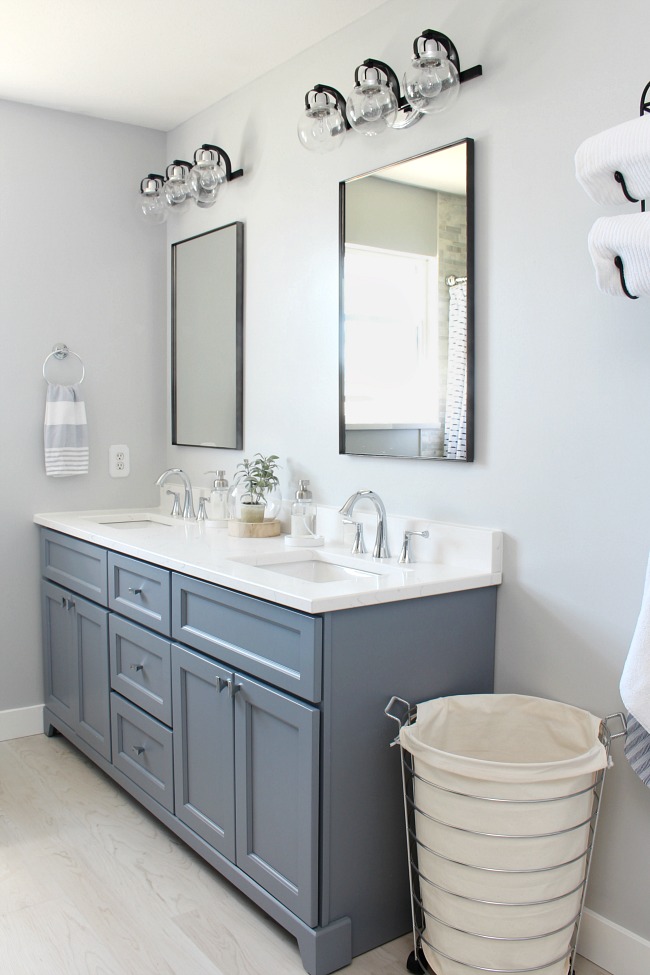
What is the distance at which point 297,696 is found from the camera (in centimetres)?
187

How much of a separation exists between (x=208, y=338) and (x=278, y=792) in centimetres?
181

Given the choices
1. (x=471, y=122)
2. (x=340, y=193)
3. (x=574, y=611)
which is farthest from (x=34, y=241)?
(x=574, y=611)

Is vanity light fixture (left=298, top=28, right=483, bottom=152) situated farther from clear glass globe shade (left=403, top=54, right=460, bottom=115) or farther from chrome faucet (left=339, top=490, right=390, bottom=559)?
chrome faucet (left=339, top=490, right=390, bottom=559)

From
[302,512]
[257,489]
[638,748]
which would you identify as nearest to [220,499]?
[257,489]

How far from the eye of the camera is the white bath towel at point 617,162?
146cm

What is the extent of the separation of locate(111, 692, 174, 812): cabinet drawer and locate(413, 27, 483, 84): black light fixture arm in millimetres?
1876

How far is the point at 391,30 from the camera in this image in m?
2.32

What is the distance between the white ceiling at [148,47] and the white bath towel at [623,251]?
122cm

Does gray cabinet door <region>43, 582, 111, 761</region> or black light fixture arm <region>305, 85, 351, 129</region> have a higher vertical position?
black light fixture arm <region>305, 85, 351, 129</region>

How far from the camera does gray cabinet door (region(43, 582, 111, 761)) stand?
2.76 meters

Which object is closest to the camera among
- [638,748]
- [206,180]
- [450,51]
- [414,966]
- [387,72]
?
[638,748]

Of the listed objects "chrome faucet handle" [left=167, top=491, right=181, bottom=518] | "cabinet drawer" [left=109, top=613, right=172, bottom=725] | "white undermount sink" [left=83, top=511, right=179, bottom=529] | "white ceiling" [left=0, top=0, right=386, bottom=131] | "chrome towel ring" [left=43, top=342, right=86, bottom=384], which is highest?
A: "white ceiling" [left=0, top=0, right=386, bottom=131]

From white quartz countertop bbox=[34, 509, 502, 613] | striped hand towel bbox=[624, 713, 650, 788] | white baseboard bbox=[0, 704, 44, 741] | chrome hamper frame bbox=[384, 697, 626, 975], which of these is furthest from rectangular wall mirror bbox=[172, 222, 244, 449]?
striped hand towel bbox=[624, 713, 650, 788]

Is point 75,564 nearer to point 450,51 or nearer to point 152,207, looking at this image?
point 152,207
